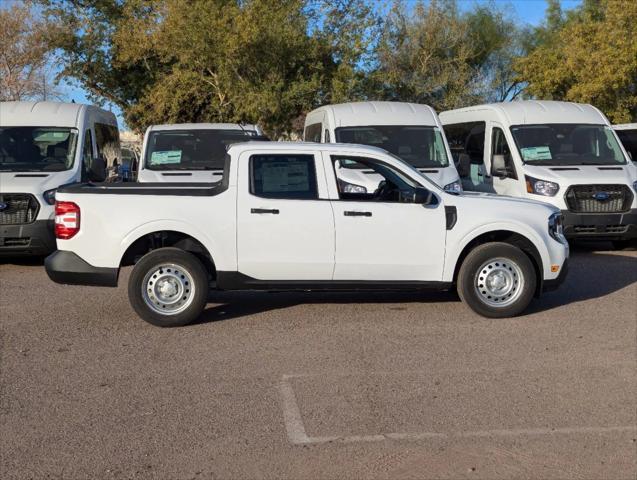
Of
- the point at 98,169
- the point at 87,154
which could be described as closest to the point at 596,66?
the point at 87,154

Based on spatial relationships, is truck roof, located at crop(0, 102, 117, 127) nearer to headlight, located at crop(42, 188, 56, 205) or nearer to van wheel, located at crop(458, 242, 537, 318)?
headlight, located at crop(42, 188, 56, 205)

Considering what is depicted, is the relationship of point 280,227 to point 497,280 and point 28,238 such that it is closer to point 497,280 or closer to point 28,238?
point 497,280

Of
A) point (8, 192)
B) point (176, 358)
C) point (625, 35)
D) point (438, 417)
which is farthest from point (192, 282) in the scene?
point (625, 35)

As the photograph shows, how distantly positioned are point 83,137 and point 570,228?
25.1ft

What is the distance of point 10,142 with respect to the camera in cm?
1221

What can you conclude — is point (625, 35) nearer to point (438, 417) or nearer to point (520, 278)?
point (520, 278)

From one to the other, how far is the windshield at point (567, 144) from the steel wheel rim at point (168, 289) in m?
7.18

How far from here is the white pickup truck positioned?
24.4 feet

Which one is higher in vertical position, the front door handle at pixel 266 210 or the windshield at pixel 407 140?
the windshield at pixel 407 140

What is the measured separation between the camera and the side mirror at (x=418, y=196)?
24.8 ft

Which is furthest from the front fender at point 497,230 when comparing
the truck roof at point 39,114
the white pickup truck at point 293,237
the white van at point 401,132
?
the truck roof at point 39,114

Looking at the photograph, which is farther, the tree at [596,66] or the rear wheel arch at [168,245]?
the tree at [596,66]

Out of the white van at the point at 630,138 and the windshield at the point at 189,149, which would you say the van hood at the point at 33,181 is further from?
the white van at the point at 630,138

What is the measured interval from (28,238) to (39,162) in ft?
5.66
